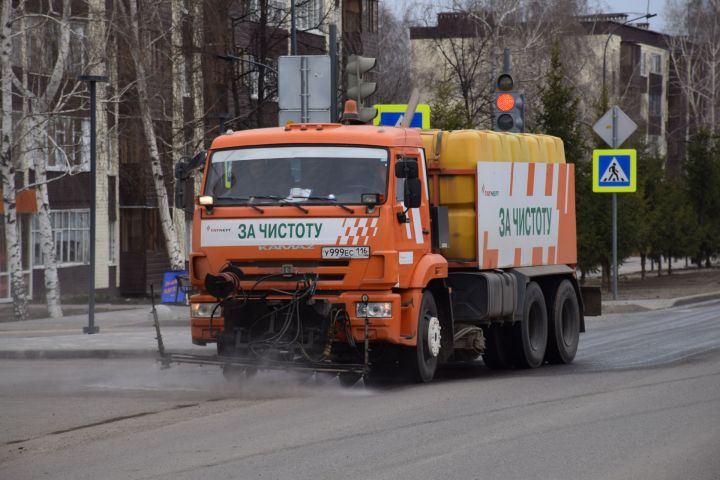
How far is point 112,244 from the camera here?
149 feet

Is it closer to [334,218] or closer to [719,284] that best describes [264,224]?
[334,218]

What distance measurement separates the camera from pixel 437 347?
15.5 m

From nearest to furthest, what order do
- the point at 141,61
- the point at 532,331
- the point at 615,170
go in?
the point at 532,331 < the point at 615,170 < the point at 141,61

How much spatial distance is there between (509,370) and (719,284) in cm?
2428

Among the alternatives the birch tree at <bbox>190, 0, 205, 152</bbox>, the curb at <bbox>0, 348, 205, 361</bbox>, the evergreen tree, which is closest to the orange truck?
the curb at <bbox>0, 348, 205, 361</bbox>

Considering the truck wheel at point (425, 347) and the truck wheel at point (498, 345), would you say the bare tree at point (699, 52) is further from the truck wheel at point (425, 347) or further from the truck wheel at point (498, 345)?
the truck wheel at point (425, 347)

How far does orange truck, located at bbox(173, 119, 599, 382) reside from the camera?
1456 cm

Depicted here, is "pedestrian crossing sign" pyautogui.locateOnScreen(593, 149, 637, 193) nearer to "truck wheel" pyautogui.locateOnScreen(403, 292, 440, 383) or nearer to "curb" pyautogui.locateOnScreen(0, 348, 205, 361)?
"curb" pyautogui.locateOnScreen(0, 348, 205, 361)

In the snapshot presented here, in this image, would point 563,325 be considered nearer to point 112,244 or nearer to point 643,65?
point 112,244

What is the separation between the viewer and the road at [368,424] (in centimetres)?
979

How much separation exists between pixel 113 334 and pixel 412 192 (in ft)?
32.1

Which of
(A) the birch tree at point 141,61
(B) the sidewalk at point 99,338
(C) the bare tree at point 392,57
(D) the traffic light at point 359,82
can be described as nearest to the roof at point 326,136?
(B) the sidewalk at point 99,338

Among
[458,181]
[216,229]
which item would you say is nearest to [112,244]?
[458,181]

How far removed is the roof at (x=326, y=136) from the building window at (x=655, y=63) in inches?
3354
